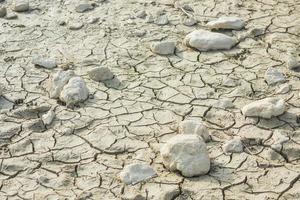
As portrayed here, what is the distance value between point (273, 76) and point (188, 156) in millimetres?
1134

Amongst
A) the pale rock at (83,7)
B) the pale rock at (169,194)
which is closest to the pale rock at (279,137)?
the pale rock at (169,194)

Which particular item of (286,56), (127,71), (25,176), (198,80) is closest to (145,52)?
(127,71)

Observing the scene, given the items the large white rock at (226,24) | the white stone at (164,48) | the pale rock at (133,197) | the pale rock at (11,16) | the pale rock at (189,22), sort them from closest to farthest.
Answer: the pale rock at (133,197)
the white stone at (164,48)
the large white rock at (226,24)
the pale rock at (189,22)
the pale rock at (11,16)

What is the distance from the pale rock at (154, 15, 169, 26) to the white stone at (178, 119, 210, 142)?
5.06 ft

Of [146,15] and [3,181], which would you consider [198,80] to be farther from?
[3,181]

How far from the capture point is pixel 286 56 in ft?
13.0

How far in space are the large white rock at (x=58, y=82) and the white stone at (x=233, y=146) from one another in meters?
1.16

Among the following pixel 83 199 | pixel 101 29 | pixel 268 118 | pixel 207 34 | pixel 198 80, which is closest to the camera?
pixel 83 199

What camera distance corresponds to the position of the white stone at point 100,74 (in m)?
3.81

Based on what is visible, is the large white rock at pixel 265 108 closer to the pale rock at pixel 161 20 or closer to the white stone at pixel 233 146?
the white stone at pixel 233 146

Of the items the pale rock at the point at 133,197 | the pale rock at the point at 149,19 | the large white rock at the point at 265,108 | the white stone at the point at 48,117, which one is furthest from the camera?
the pale rock at the point at 149,19

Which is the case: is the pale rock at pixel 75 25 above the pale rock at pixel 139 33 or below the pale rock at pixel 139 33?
below

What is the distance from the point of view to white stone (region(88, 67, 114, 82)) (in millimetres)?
3814

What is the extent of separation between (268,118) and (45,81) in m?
1.50
